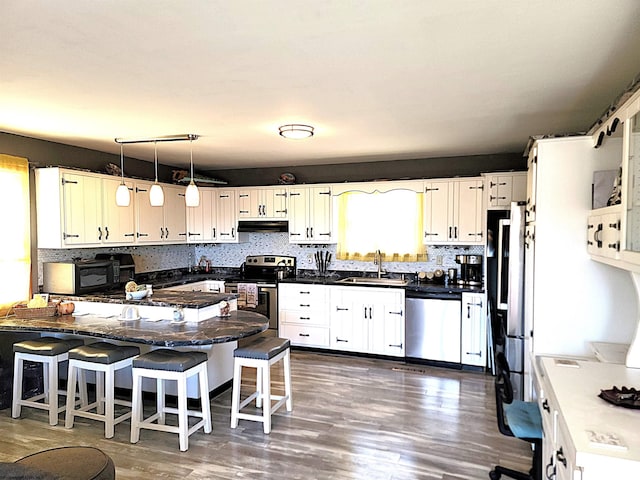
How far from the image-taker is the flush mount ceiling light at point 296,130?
3758 millimetres

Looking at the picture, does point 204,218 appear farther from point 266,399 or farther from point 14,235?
point 266,399

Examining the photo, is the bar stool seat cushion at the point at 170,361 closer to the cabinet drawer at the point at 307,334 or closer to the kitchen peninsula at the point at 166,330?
the kitchen peninsula at the point at 166,330

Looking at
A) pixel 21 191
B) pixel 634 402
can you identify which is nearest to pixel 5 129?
pixel 21 191

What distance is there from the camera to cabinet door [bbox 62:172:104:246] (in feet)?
14.3

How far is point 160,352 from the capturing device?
10.8ft

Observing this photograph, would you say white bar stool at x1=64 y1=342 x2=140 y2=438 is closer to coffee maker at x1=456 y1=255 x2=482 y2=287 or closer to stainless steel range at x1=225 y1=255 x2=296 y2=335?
stainless steel range at x1=225 y1=255 x2=296 y2=335

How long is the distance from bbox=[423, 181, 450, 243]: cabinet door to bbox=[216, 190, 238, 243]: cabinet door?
2682 millimetres

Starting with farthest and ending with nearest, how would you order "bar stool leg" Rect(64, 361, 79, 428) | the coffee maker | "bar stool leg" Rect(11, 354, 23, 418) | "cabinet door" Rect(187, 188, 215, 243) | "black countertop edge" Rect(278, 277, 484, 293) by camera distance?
"cabinet door" Rect(187, 188, 215, 243) → the coffee maker → "black countertop edge" Rect(278, 277, 484, 293) → "bar stool leg" Rect(11, 354, 23, 418) → "bar stool leg" Rect(64, 361, 79, 428)

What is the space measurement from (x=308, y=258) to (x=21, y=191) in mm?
3512

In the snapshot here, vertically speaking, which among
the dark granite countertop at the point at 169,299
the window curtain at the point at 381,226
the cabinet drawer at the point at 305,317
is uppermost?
the window curtain at the point at 381,226

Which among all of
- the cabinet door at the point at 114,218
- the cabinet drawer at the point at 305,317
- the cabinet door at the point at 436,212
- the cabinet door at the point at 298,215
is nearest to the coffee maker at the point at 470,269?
the cabinet door at the point at 436,212

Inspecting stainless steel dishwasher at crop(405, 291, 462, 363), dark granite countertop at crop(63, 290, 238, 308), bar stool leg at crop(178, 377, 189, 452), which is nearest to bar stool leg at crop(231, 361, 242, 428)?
bar stool leg at crop(178, 377, 189, 452)

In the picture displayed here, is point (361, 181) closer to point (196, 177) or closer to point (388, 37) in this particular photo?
point (196, 177)

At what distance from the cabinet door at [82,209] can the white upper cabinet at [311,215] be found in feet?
7.77
